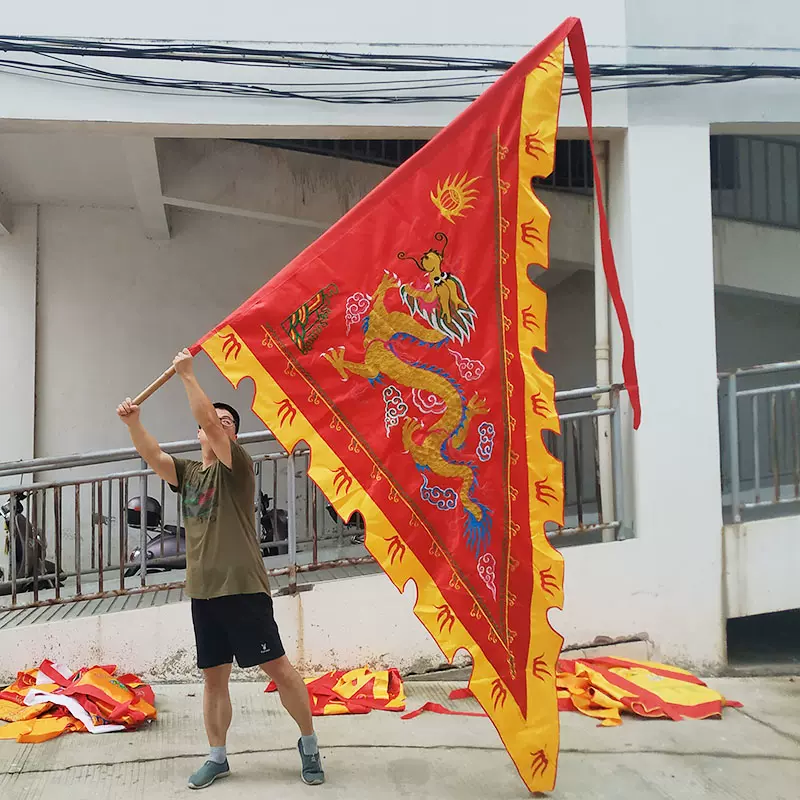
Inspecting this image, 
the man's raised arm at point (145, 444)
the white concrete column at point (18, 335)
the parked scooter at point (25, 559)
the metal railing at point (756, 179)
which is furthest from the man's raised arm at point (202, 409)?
the metal railing at point (756, 179)

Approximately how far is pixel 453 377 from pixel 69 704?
277 cm

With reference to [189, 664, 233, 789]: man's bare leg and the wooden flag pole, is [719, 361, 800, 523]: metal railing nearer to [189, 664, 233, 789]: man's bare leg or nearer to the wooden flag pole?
[189, 664, 233, 789]: man's bare leg

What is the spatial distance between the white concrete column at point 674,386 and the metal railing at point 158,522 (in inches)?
10.8

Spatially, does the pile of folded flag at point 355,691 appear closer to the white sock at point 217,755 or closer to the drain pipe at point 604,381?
the white sock at point 217,755

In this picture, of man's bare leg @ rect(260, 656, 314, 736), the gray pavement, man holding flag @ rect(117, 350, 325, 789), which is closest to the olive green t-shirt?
man holding flag @ rect(117, 350, 325, 789)

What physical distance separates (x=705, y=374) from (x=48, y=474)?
5827mm

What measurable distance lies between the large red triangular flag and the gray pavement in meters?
0.53

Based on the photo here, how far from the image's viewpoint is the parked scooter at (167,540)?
609 cm

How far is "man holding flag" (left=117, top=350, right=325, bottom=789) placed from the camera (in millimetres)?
3441

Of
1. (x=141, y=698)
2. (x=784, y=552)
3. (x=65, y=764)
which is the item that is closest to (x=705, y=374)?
(x=784, y=552)

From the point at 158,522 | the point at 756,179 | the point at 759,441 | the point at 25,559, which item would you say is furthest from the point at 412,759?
the point at 756,179

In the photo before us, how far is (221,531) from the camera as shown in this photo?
3482 mm

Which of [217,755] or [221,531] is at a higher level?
[221,531]

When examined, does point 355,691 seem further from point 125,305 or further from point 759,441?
point 759,441
